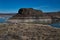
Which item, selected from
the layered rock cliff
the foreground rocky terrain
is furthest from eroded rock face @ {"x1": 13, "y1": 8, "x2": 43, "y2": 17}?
the foreground rocky terrain

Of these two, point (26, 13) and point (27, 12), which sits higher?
point (27, 12)

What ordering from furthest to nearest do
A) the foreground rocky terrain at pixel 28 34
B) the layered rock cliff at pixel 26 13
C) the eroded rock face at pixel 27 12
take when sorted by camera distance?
1. the eroded rock face at pixel 27 12
2. the layered rock cliff at pixel 26 13
3. the foreground rocky terrain at pixel 28 34

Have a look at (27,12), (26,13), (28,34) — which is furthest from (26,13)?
(28,34)

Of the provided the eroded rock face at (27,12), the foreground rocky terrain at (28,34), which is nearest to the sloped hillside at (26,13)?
the eroded rock face at (27,12)

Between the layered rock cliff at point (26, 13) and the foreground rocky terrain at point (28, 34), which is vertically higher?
the layered rock cliff at point (26, 13)

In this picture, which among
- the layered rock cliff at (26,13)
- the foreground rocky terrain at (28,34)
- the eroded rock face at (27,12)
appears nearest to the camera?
the foreground rocky terrain at (28,34)

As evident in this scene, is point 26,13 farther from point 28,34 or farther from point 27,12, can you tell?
point 28,34

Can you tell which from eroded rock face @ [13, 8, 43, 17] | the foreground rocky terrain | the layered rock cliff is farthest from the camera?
eroded rock face @ [13, 8, 43, 17]

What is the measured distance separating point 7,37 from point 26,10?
73747 millimetres

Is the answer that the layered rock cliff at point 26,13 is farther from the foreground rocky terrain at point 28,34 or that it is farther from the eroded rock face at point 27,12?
the foreground rocky terrain at point 28,34

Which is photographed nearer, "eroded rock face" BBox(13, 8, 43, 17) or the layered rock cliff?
the layered rock cliff

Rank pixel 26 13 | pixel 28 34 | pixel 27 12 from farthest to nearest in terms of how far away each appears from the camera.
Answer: pixel 27 12 < pixel 26 13 < pixel 28 34

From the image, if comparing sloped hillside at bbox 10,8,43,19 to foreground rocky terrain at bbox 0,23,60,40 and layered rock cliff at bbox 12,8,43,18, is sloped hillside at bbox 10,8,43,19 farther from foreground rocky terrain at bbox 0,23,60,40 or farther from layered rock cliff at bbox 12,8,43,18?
foreground rocky terrain at bbox 0,23,60,40

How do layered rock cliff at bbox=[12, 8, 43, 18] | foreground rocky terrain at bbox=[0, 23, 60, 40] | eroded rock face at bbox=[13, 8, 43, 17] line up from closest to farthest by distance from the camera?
1. foreground rocky terrain at bbox=[0, 23, 60, 40]
2. layered rock cliff at bbox=[12, 8, 43, 18]
3. eroded rock face at bbox=[13, 8, 43, 17]
